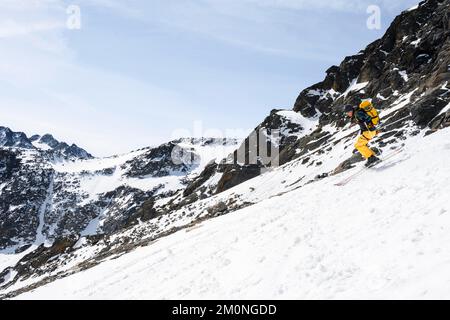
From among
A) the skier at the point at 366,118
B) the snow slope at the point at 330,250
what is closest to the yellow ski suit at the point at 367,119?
the skier at the point at 366,118

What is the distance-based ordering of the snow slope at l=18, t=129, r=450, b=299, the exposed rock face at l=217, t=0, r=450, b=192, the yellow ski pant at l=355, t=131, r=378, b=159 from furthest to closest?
1. the exposed rock face at l=217, t=0, r=450, b=192
2. the yellow ski pant at l=355, t=131, r=378, b=159
3. the snow slope at l=18, t=129, r=450, b=299

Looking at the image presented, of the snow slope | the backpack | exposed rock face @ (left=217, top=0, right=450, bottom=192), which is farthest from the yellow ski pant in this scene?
exposed rock face @ (left=217, top=0, right=450, bottom=192)

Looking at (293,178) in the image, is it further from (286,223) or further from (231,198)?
(286,223)

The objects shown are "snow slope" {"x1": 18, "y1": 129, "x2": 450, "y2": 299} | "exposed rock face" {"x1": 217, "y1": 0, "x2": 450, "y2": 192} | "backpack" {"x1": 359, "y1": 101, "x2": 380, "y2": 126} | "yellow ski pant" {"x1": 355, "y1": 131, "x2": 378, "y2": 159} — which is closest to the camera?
"snow slope" {"x1": 18, "y1": 129, "x2": 450, "y2": 299}

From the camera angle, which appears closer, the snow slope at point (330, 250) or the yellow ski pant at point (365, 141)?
the snow slope at point (330, 250)

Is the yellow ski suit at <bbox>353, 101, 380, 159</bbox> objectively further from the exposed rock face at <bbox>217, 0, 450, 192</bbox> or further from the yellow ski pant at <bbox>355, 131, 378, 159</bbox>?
the exposed rock face at <bbox>217, 0, 450, 192</bbox>

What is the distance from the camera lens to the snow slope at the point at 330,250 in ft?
27.5

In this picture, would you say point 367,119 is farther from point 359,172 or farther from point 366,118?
point 359,172

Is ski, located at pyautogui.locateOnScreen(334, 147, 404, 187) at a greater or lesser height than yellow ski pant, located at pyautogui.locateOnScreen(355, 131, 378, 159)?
lesser

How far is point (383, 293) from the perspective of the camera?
24.7 feet

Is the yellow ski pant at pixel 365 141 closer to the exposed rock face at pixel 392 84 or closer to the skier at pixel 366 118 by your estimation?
the skier at pixel 366 118

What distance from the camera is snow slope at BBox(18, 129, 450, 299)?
8.37 metres

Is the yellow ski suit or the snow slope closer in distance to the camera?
the snow slope

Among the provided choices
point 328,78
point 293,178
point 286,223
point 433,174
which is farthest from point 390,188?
point 328,78
